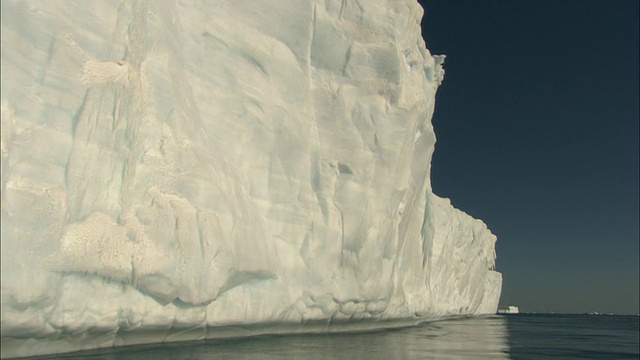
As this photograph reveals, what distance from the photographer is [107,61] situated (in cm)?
938

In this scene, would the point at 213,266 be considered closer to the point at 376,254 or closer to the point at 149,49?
the point at 149,49

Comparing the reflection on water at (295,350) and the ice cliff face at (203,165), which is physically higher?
the ice cliff face at (203,165)

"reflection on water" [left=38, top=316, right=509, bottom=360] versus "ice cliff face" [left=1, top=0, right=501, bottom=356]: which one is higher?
"ice cliff face" [left=1, top=0, right=501, bottom=356]

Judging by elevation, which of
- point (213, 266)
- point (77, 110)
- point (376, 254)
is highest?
point (77, 110)

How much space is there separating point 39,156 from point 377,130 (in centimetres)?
1028

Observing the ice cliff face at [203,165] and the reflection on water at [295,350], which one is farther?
the reflection on water at [295,350]

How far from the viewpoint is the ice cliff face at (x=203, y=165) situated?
807cm

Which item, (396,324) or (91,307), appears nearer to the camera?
(91,307)

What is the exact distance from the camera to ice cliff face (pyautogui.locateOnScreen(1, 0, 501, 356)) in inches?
318

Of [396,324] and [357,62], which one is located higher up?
[357,62]

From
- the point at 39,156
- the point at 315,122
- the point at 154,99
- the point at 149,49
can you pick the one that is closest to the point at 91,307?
the point at 39,156

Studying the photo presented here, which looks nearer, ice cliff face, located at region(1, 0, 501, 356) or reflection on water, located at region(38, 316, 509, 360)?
ice cliff face, located at region(1, 0, 501, 356)

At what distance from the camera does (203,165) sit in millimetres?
11172

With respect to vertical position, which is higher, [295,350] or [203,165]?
[203,165]
